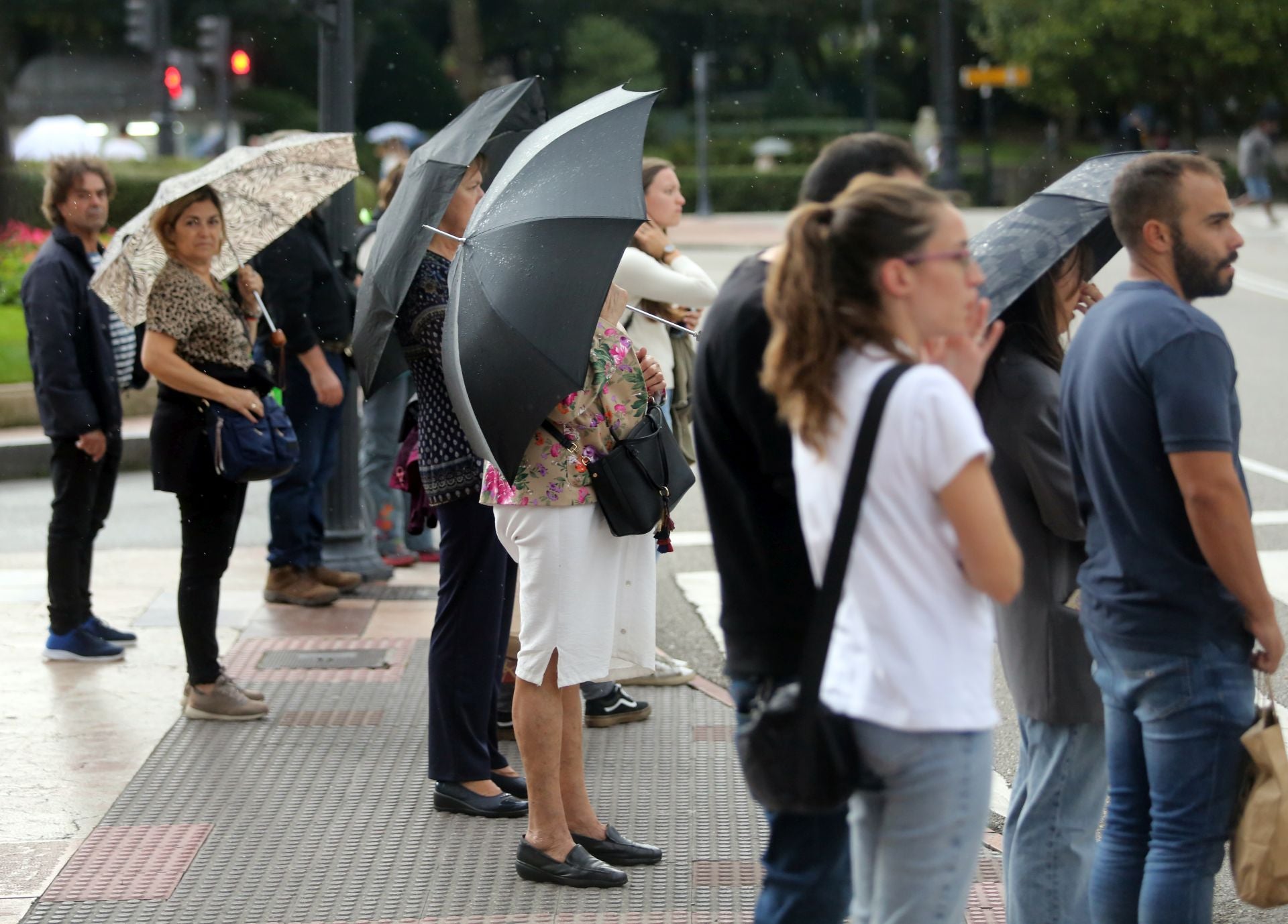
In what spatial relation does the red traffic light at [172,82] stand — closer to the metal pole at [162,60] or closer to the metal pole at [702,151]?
the metal pole at [162,60]

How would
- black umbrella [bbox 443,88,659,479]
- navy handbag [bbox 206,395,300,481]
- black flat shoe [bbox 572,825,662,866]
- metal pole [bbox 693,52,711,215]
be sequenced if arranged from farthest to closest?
metal pole [bbox 693,52,711,215], navy handbag [bbox 206,395,300,481], black flat shoe [bbox 572,825,662,866], black umbrella [bbox 443,88,659,479]

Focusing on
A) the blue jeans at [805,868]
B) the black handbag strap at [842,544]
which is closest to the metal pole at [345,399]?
the blue jeans at [805,868]

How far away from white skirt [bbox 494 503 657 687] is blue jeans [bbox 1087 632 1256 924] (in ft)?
4.43

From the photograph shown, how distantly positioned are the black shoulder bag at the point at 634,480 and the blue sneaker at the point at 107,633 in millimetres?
3212

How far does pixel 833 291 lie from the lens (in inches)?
101

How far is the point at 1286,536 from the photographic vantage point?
833 cm

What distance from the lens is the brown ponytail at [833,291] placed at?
2.54m

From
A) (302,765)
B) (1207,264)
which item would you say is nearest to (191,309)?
(302,765)

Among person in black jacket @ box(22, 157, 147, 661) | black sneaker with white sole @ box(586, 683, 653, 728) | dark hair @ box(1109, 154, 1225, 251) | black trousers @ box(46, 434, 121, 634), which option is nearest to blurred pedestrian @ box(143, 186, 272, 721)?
person in black jacket @ box(22, 157, 147, 661)

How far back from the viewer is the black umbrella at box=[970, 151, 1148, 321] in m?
3.40

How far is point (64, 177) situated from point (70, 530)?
1.35m

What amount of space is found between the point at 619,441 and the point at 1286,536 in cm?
528

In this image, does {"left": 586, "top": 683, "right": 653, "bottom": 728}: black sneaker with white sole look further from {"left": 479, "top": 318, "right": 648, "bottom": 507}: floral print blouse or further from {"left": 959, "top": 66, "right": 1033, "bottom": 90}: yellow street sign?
{"left": 959, "top": 66, "right": 1033, "bottom": 90}: yellow street sign

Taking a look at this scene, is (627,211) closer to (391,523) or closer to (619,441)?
(619,441)
